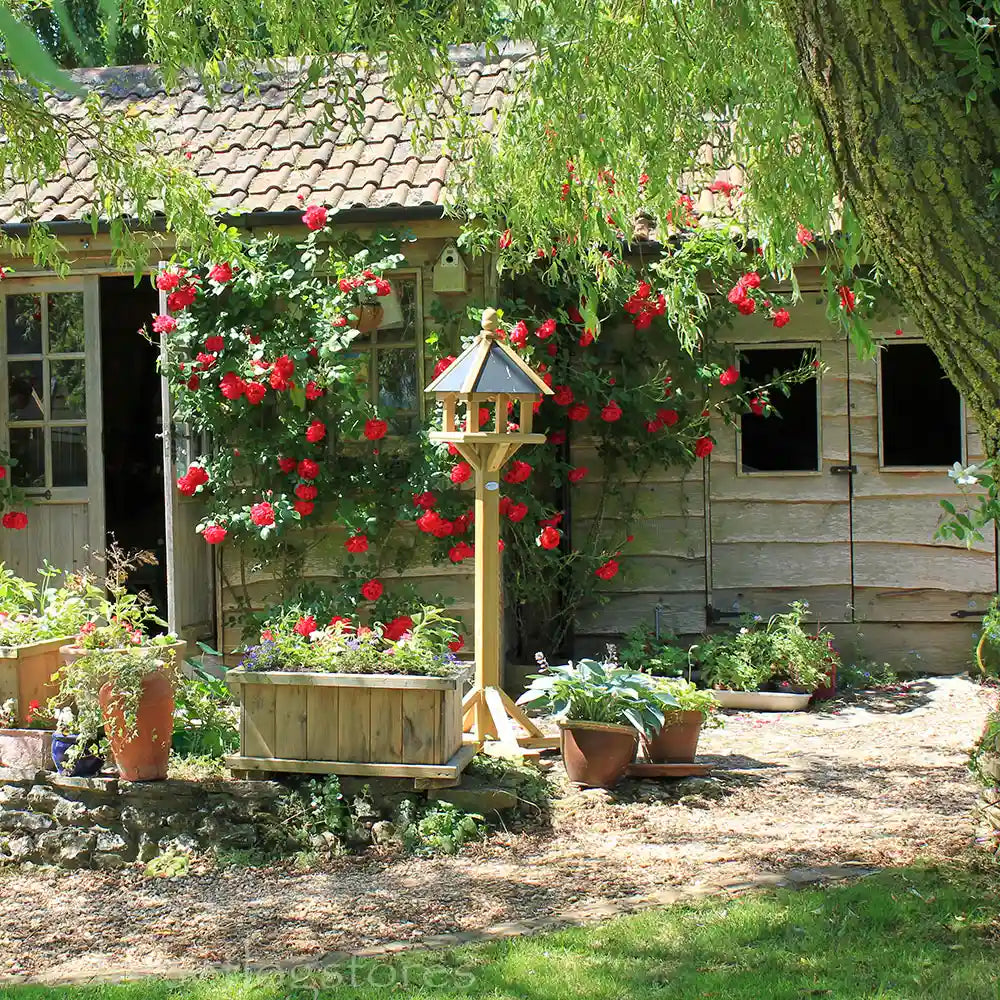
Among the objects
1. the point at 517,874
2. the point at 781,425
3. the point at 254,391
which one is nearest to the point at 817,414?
the point at 781,425

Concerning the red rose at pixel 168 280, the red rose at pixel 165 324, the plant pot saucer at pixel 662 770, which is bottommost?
the plant pot saucer at pixel 662 770

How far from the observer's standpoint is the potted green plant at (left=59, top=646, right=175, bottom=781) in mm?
5434

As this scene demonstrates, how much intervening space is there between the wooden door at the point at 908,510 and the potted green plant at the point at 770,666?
68 centimetres

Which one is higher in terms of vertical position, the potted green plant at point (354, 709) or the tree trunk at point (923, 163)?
the tree trunk at point (923, 163)

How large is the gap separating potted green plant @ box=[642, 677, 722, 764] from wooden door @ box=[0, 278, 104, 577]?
168 inches

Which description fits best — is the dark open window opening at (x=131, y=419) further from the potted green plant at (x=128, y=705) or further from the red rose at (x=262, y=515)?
Answer: the potted green plant at (x=128, y=705)

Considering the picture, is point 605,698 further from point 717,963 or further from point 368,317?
point 368,317

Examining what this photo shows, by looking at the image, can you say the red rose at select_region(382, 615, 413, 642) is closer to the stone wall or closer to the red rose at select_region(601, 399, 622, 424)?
the red rose at select_region(601, 399, 622, 424)

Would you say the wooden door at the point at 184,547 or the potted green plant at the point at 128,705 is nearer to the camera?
the potted green plant at the point at 128,705

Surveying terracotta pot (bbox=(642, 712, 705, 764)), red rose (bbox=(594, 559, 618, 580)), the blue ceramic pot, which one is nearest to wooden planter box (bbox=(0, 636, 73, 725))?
the blue ceramic pot

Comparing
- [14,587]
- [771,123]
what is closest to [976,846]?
[771,123]

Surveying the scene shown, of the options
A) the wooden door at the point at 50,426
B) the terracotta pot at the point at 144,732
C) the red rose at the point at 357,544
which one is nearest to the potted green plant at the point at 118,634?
the terracotta pot at the point at 144,732

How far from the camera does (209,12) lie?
5.46 metres

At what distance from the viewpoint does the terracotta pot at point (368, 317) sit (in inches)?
309
